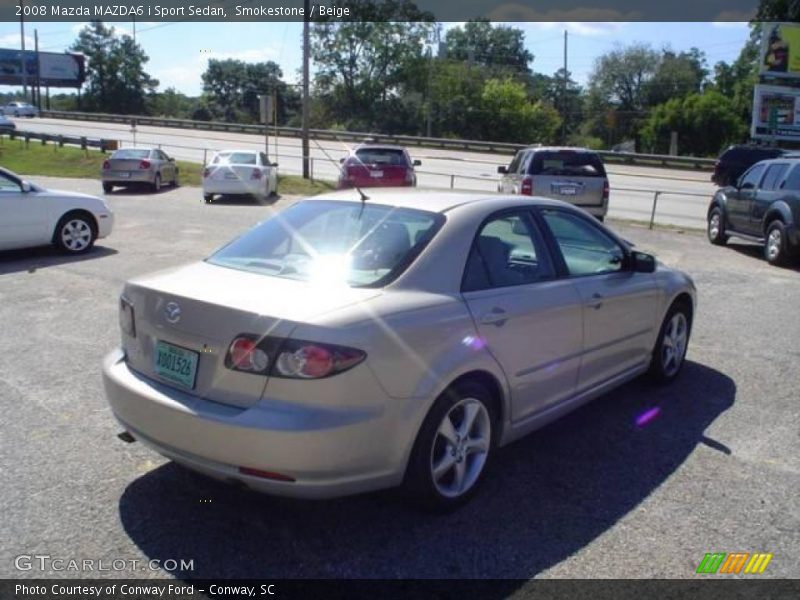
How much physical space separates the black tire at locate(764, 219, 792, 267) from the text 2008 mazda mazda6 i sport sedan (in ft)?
27.5

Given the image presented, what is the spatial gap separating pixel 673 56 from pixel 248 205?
272 ft

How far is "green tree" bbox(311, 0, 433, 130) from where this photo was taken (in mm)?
74312

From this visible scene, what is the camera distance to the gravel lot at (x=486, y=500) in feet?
10.9

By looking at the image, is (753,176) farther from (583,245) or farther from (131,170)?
(131,170)

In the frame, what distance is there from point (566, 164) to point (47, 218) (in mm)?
9451

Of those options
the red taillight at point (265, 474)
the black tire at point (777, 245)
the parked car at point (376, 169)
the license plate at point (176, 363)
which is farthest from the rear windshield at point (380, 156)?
the red taillight at point (265, 474)

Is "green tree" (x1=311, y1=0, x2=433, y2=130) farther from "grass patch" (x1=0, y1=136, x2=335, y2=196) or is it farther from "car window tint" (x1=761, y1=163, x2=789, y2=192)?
"car window tint" (x1=761, y1=163, x2=789, y2=192)

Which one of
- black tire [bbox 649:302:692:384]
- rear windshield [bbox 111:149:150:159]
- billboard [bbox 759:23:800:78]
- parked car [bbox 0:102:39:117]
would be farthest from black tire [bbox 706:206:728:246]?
parked car [bbox 0:102:39:117]

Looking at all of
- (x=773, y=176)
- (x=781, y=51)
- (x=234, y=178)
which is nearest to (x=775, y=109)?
(x=781, y=51)

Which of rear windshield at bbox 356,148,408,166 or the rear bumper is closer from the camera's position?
the rear bumper

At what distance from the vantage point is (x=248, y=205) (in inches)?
774

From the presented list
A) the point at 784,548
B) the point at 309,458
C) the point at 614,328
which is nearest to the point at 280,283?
the point at 309,458

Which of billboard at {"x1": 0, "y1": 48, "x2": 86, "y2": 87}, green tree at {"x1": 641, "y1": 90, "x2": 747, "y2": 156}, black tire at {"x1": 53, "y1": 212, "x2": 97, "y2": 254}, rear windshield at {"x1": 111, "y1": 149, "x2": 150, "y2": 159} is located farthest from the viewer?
billboard at {"x1": 0, "y1": 48, "x2": 86, "y2": 87}

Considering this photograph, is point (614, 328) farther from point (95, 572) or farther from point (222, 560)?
point (95, 572)
